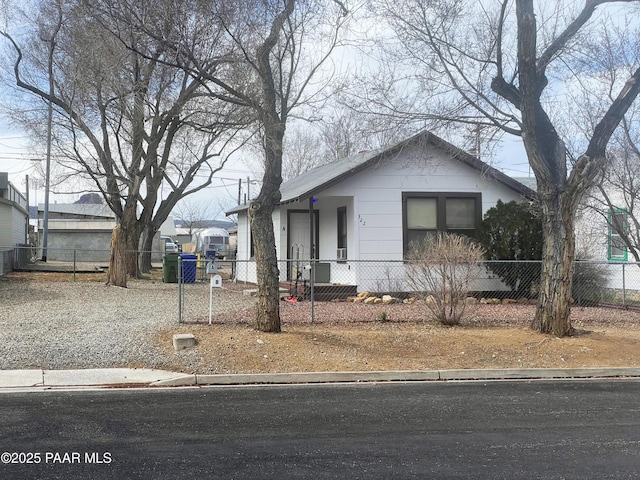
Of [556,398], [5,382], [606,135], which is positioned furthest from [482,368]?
[5,382]

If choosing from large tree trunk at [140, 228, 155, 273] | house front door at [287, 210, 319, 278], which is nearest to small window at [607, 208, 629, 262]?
house front door at [287, 210, 319, 278]

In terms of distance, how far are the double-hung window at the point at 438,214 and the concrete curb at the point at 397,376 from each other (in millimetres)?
Answer: 7361

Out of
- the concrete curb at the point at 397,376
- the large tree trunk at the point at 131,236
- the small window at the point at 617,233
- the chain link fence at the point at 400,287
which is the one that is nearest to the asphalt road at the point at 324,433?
the concrete curb at the point at 397,376

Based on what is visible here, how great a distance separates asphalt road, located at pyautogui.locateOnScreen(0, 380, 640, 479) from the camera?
4.73 m

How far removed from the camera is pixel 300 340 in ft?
32.4

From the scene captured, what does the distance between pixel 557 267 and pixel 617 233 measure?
8835 millimetres

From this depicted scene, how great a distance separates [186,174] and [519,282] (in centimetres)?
1554

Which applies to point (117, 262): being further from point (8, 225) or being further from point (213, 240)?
point (213, 240)

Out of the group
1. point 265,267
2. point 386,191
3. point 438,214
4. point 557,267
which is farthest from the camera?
point 438,214

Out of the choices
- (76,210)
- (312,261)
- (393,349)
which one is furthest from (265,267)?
(76,210)

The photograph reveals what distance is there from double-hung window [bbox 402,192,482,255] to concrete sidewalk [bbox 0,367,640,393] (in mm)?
7397

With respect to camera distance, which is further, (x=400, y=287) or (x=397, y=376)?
(x=400, y=287)

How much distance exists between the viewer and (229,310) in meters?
13.4

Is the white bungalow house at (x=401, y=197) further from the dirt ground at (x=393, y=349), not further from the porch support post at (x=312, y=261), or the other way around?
the dirt ground at (x=393, y=349)
